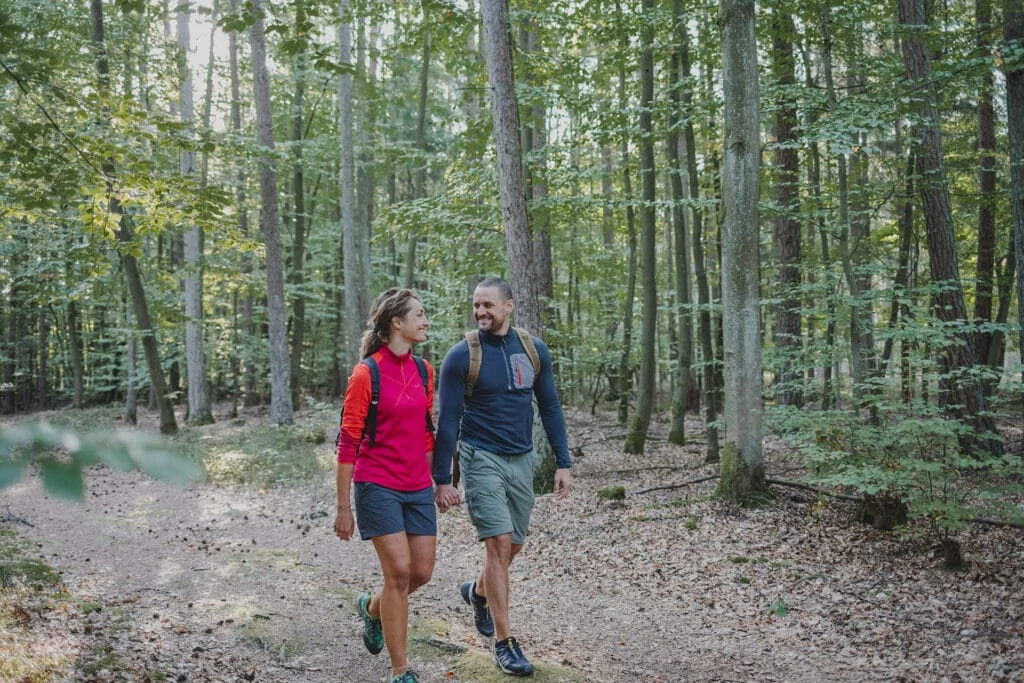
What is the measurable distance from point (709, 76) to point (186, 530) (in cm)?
1182

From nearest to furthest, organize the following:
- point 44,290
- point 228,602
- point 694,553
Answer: point 228,602
point 694,553
point 44,290

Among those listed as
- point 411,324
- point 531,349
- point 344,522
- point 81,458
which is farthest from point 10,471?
point 531,349

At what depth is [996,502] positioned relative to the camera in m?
6.19

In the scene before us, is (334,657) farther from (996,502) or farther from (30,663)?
(996,502)

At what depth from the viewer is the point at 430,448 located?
4211 mm

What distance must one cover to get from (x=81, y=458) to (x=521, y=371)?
3.13 meters

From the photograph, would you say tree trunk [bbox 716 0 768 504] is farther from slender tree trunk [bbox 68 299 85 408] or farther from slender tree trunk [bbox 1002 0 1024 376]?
slender tree trunk [bbox 68 299 85 408]

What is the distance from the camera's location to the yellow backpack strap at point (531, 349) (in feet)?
14.6

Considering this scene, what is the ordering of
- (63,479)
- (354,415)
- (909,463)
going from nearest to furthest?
1. (63,479)
2. (354,415)
3. (909,463)

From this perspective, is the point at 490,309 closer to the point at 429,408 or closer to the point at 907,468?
the point at 429,408

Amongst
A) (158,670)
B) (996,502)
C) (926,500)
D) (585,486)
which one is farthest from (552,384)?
(585,486)

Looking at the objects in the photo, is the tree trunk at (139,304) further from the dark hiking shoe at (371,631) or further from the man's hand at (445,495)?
the man's hand at (445,495)

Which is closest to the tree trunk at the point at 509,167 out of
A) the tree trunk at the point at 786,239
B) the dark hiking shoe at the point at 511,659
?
the tree trunk at the point at 786,239

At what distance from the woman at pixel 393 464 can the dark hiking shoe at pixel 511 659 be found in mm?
594
